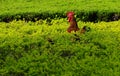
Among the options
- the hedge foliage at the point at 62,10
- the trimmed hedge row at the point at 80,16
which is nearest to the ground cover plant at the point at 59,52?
the trimmed hedge row at the point at 80,16

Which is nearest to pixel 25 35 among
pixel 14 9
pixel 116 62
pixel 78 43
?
pixel 78 43

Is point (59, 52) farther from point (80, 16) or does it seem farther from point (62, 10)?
point (62, 10)

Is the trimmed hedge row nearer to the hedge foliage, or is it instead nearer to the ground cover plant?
the hedge foliage

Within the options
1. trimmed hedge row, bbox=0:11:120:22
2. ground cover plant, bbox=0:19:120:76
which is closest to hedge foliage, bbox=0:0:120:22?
trimmed hedge row, bbox=0:11:120:22

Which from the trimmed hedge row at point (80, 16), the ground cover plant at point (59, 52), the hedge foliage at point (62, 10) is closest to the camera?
the ground cover plant at point (59, 52)

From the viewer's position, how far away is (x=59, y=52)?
567 centimetres

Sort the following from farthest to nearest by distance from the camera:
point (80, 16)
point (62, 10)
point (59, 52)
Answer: point (62, 10) → point (80, 16) → point (59, 52)

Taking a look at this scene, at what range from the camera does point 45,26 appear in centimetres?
677

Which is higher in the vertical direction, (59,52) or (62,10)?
(59,52)

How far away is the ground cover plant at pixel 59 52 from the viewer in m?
5.26

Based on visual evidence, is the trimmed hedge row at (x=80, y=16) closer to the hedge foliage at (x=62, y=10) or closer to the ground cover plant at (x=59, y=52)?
the hedge foliage at (x=62, y=10)

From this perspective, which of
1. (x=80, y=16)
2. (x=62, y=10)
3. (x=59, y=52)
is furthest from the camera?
(x=62, y=10)

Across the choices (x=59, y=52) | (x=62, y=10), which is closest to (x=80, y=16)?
(x=62, y=10)

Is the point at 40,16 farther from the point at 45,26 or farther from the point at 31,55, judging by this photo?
the point at 31,55
